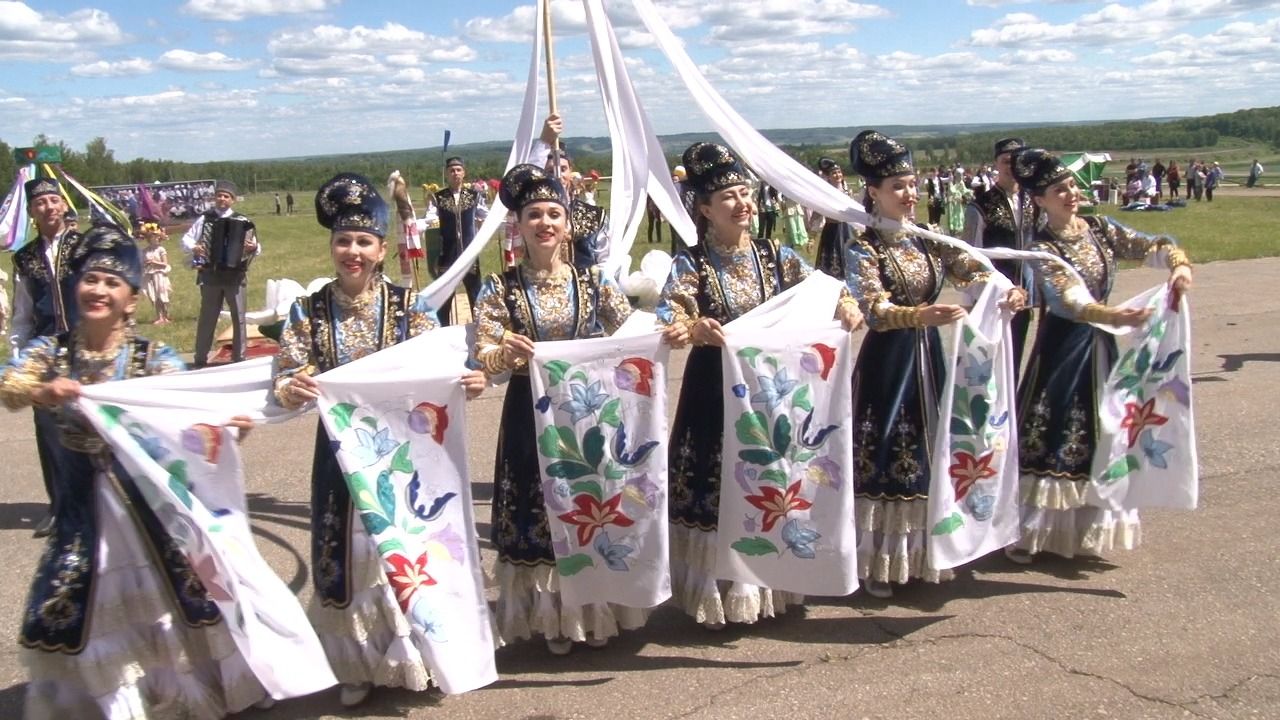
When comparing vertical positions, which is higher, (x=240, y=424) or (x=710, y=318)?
(x=710, y=318)

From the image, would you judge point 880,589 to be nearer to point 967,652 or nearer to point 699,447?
point 967,652

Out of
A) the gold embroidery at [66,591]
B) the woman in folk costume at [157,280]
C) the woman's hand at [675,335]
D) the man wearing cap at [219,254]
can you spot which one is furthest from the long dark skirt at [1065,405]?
the woman in folk costume at [157,280]

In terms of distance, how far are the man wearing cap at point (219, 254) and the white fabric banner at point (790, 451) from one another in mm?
7110

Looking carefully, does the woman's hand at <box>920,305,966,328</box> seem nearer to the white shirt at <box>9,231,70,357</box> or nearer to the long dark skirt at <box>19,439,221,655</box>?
the long dark skirt at <box>19,439,221,655</box>

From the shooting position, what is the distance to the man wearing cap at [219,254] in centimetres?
990

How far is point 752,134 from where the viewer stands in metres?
4.29

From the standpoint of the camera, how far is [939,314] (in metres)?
4.17

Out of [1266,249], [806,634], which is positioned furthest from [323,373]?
[1266,249]

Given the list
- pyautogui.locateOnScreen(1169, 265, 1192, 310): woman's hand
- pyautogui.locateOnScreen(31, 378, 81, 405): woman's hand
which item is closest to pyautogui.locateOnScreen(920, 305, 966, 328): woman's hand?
pyautogui.locateOnScreen(1169, 265, 1192, 310): woman's hand

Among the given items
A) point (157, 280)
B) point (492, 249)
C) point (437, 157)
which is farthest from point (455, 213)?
point (437, 157)

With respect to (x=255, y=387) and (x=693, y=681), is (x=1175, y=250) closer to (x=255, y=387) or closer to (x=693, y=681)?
(x=693, y=681)

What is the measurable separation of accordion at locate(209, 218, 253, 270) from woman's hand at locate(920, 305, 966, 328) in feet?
24.2

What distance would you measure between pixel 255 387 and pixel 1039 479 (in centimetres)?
326

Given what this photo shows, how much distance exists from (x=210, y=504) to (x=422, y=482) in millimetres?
670
